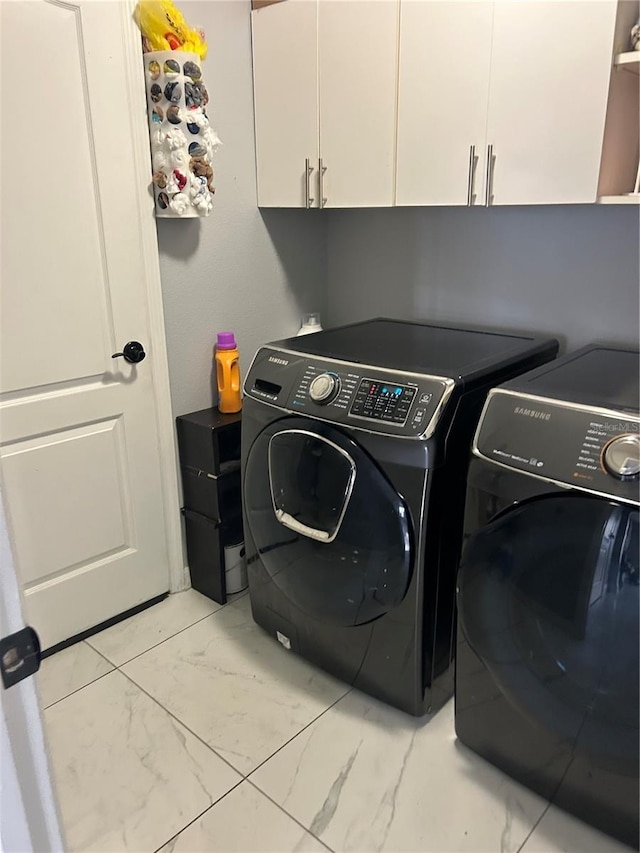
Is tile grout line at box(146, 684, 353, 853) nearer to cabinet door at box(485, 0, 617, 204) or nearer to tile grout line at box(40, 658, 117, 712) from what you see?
tile grout line at box(40, 658, 117, 712)

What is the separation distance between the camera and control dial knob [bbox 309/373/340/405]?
5.27ft

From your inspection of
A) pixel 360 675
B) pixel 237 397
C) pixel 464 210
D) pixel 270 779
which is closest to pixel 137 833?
pixel 270 779

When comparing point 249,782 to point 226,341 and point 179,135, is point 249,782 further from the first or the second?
point 179,135

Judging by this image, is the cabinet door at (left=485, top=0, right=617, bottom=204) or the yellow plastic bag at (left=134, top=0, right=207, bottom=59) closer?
the cabinet door at (left=485, top=0, right=617, bottom=204)

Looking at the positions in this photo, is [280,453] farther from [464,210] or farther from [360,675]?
[464,210]

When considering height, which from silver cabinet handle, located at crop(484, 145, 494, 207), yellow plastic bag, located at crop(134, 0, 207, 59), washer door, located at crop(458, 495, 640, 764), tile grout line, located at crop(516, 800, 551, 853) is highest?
yellow plastic bag, located at crop(134, 0, 207, 59)

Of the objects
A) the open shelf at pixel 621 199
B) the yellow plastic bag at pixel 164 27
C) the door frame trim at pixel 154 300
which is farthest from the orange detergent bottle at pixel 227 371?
the open shelf at pixel 621 199

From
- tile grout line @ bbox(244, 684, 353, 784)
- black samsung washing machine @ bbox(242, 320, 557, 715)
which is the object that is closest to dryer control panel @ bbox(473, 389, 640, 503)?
black samsung washing machine @ bbox(242, 320, 557, 715)

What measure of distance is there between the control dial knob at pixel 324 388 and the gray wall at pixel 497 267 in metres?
0.74

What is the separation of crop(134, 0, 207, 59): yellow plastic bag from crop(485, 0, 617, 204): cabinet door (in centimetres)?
87

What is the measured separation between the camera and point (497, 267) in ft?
6.67

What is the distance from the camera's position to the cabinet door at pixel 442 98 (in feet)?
5.22

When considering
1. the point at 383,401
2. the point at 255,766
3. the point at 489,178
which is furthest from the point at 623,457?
the point at 255,766

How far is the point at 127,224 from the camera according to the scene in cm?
188
